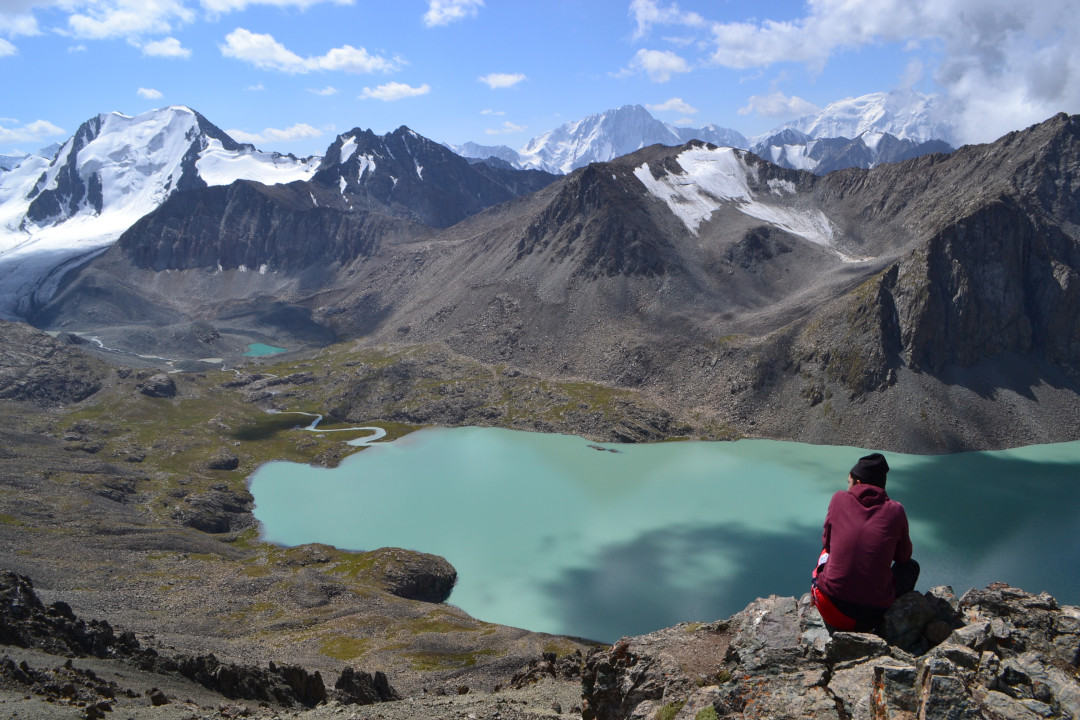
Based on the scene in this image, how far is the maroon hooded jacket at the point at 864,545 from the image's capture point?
12.1m

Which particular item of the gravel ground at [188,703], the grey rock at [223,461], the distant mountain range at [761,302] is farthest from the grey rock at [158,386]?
the gravel ground at [188,703]

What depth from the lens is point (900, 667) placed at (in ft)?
36.3

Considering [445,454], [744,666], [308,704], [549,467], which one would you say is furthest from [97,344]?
[744,666]

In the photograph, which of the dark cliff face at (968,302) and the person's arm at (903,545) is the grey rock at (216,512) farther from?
the dark cliff face at (968,302)

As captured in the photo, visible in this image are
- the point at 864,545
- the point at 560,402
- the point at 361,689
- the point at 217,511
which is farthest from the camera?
the point at 560,402

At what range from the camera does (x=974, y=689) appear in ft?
35.9

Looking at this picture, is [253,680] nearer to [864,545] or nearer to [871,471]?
[864,545]

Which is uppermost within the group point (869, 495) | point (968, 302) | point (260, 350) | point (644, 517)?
point (968, 302)

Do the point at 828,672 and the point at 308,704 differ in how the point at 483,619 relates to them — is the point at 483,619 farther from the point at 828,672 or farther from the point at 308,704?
the point at 828,672

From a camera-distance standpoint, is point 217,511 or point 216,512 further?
point 217,511

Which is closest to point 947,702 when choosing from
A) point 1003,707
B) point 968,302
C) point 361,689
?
point 1003,707

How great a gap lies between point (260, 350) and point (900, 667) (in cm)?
17134

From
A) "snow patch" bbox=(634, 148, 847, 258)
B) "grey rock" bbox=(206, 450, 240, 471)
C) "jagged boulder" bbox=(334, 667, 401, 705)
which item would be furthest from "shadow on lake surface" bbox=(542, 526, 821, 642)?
"snow patch" bbox=(634, 148, 847, 258)

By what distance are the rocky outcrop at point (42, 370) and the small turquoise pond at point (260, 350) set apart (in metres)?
44.5
